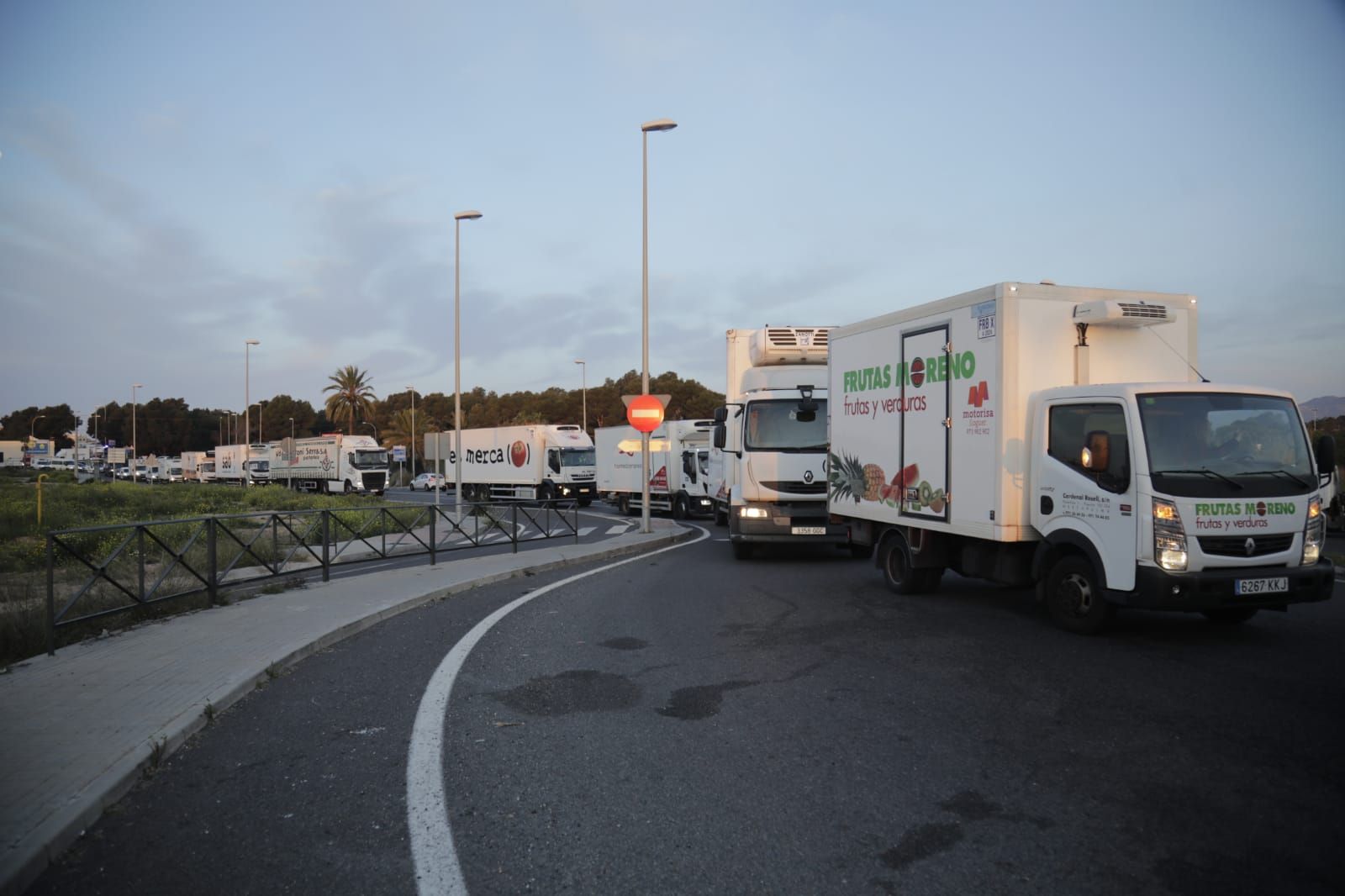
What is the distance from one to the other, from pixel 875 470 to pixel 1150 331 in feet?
11.4

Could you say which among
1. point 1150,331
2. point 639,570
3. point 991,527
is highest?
point 1150,331

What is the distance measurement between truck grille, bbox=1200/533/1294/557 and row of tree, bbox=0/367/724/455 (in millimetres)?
45214

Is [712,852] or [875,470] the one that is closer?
[712,852]

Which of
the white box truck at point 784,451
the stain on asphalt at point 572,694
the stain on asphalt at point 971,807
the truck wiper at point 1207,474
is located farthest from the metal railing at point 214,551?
the truck wiper at point 1207,474

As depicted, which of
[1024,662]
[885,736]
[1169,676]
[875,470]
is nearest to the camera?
[885,736]

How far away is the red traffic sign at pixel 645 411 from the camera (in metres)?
21.0

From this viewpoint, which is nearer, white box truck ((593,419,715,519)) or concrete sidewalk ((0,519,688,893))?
concrete sidewalk ((0,519,688,893))

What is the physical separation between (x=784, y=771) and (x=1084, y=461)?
4.59 meters

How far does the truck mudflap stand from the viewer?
6887mm

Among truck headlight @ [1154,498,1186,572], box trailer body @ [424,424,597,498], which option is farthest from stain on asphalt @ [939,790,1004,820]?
box trailer body @ [424,424,597,498]

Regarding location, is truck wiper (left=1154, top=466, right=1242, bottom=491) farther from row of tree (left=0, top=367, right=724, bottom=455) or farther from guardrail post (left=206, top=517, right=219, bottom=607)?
row of tree (left=0, top=367, right=724, bottom=455)

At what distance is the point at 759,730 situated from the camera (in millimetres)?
5258

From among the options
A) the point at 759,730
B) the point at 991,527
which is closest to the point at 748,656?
the point at 759,730

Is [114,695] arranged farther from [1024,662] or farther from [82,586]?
[1024,662]
